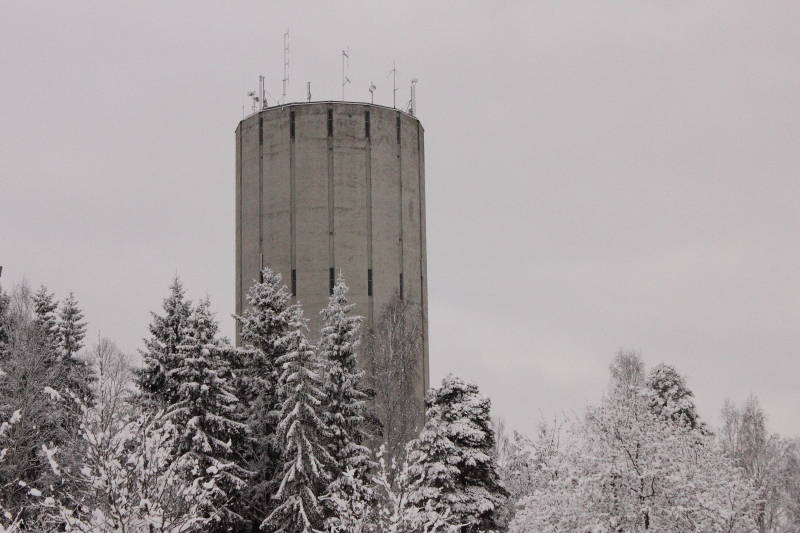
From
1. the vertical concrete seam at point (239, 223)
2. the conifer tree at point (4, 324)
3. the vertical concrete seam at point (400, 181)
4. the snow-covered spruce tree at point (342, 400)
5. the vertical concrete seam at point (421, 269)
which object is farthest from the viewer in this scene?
the vertical concrete seam at point (239, 223)

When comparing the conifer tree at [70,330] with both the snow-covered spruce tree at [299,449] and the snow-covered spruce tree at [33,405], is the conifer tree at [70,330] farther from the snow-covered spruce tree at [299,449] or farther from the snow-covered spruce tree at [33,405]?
the snow-covered spruce tree at [299,449]

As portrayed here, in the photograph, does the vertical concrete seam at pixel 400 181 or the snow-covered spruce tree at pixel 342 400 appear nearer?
the snow-covered spruce tree at pixel 342 400

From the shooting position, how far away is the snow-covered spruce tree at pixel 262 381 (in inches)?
1244

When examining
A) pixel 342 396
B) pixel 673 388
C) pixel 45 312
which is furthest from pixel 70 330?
pixel 673 388

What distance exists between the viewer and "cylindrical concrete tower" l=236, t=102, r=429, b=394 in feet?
170

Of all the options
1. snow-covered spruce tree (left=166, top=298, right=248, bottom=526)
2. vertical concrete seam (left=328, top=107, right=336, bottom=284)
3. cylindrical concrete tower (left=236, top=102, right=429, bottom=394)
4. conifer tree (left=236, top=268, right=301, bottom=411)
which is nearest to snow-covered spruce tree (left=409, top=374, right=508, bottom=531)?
conifer tree (left=236, top=268, right=301, bottom=411)

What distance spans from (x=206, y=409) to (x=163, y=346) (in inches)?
108

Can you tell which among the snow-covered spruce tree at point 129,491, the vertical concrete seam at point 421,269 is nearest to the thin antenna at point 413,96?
the vertical concrete seam at point 421,269

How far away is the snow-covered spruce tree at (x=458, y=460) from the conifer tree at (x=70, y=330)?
14.3 metres

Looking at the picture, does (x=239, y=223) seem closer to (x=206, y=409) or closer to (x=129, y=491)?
(x=206, y=409)

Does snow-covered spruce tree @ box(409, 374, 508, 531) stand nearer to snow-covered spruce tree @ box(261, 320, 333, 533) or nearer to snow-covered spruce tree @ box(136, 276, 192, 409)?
snow-covered spruce tree @ box(261, 320, 333, 533)

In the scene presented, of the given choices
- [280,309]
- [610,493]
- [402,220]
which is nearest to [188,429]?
Answer: [280,309]

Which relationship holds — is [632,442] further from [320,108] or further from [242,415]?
[320,108]

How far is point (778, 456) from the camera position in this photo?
5916cm
